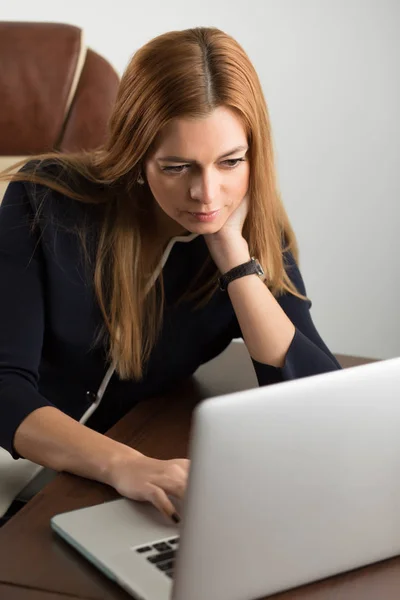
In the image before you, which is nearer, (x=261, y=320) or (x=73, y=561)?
(x=73, y=561)

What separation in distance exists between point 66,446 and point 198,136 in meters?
0.49

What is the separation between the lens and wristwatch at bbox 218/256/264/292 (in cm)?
149

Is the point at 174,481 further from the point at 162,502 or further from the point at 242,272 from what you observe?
the point at 242,272

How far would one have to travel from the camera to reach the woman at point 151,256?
4.48 ft

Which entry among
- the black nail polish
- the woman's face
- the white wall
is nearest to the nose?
the woman's face

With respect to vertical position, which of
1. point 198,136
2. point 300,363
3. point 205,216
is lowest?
point 300,363

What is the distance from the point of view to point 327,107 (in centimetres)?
280

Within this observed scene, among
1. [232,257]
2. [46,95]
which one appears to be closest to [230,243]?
[232,257]

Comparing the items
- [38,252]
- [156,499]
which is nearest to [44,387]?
[38,252]

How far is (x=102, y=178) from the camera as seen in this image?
153cm

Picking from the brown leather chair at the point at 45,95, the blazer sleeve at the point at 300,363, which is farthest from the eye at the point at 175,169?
the brown leather chair at the point at 45,95

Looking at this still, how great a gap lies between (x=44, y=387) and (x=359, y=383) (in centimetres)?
92

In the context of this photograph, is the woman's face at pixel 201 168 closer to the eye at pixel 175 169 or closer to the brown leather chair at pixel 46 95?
the eye at pixel 175 169

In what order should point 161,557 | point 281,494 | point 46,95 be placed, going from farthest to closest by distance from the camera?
point 46,95 → point 161,557 → point 281,494
